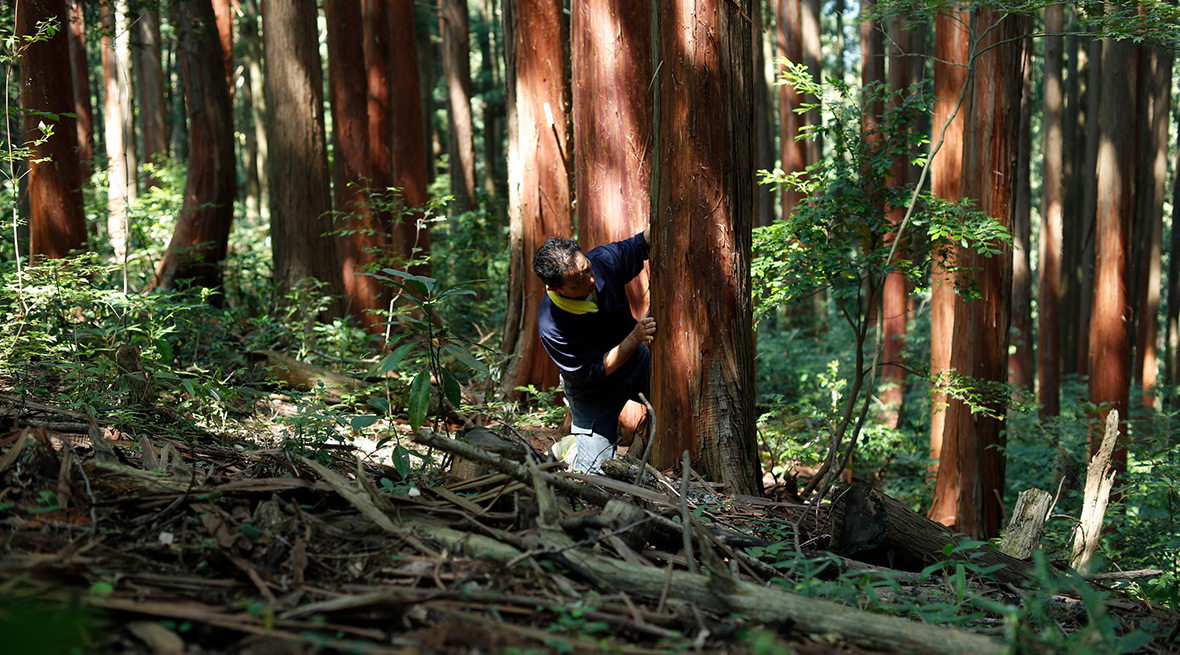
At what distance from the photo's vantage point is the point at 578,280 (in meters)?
4.89

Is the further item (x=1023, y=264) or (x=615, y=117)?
(x=1023, y=264)

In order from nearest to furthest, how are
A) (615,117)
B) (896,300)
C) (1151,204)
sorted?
1. (615,117)
2. (896,300)
3. (1151,204)

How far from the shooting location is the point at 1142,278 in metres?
17.5

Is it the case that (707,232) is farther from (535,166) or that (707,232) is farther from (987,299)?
(987,299)

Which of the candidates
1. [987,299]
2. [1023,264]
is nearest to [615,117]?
[987,299]

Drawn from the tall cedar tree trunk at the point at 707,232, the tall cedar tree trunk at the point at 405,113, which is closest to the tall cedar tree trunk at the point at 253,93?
the tall cedar tree trunk at the point at 405,113

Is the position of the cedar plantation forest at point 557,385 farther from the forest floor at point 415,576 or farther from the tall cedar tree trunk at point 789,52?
the tall cedar tree trunk at point 789,52

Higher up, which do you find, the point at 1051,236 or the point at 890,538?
the point at 1051,236

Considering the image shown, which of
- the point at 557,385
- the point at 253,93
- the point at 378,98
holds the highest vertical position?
the point at 253,93

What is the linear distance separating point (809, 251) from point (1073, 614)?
3214 mm

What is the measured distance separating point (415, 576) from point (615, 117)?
4.53 metres

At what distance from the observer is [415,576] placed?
2.54m

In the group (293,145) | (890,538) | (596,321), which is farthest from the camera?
(293,145)

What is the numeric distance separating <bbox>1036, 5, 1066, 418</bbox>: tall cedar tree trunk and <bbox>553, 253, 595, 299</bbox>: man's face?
12.4m
